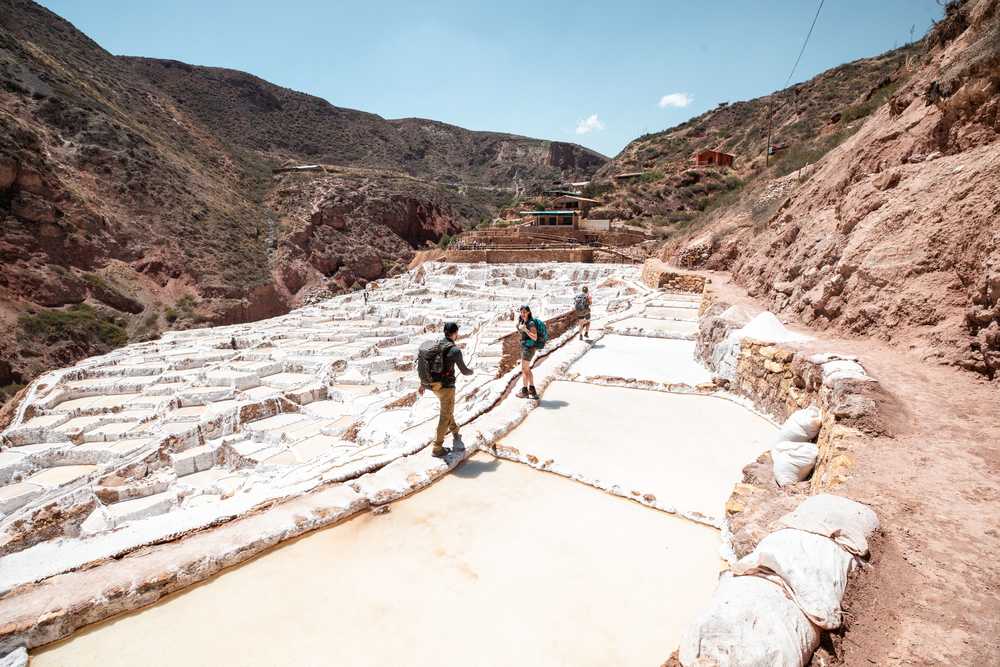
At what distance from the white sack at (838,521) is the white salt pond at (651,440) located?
87 centimetres

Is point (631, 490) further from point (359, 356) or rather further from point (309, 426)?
point (359, 356)

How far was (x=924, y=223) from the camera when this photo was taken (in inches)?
180

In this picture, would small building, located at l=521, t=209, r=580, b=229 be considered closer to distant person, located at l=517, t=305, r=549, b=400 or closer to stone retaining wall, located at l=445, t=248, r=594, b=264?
stone retaining wall, located at l=445, t=248, r=594, b=264

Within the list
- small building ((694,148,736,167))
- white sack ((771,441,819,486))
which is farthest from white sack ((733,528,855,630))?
small building ((694,148,736,167))

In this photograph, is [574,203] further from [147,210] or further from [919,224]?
[919,224]

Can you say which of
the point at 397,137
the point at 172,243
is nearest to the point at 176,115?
the point at 172,243

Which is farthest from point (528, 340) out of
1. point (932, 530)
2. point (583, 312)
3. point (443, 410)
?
point (932, 530)

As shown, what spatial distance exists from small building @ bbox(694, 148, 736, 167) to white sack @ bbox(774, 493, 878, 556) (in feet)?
137

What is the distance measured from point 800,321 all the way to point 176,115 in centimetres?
4982

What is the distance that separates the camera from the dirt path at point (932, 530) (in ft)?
4.95

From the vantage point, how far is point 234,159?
40844mm

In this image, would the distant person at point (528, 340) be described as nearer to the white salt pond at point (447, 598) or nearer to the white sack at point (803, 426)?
the white salt pond at point (447, 598)

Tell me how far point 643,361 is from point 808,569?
17.5 feet

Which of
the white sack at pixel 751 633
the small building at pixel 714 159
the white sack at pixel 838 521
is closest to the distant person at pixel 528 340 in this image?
the white sack at pixel 838 521
